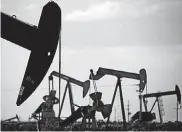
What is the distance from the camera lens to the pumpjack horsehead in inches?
474

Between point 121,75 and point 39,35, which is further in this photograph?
point 121,75

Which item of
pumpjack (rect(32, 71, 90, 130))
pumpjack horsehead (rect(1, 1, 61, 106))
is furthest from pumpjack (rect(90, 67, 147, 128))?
pumpjack horsehead (rect(1, 1, 61, 106))

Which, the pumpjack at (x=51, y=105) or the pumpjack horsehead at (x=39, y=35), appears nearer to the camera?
the pumpjack horsehead at (x=39, y=35)

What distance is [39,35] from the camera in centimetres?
1219

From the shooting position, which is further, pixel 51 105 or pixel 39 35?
pixel 51 105

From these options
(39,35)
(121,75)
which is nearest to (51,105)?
(121,75)

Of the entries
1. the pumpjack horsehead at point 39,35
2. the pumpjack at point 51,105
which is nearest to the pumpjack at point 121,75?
the pumpjack at point 51,105

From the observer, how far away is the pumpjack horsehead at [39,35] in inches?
474

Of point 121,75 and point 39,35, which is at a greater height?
point 121,75

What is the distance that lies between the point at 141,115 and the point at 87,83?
4742 mm

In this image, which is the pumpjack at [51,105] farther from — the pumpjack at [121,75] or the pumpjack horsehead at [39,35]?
the pumpjack horsehead at [39,35]

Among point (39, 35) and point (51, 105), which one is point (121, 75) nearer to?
point (51, 105)

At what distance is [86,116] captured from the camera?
21.7 metres

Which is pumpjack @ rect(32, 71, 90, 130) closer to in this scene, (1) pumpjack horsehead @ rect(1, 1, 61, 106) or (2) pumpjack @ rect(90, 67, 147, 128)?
(2) pumpjack @ rect(90, 67, 147, 128)
